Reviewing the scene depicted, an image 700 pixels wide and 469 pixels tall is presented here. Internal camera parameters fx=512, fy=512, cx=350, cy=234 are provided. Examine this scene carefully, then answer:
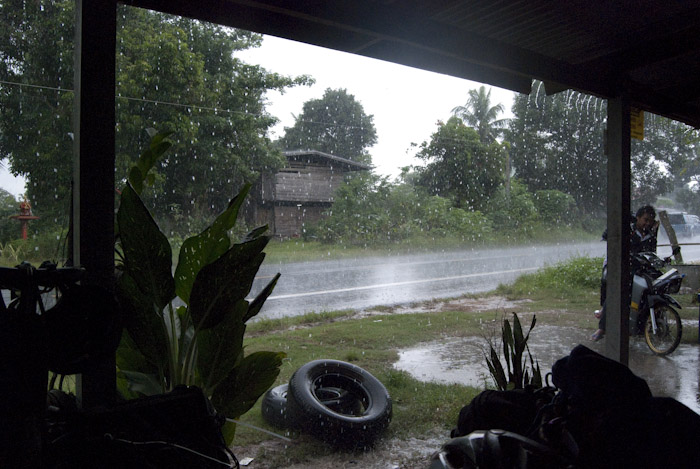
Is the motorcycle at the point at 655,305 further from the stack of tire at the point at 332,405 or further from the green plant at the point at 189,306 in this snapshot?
the green plant at the point at 189,306

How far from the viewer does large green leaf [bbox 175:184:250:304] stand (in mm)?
1890

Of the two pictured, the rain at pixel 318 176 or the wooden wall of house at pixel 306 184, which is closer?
the rain at pixel 318 176

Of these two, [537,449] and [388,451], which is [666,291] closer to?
[388,451]

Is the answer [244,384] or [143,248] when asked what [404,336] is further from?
[143,248]

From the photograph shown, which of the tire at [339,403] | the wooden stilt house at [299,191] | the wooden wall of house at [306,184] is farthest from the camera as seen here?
the wooden wall of house at [306,184]

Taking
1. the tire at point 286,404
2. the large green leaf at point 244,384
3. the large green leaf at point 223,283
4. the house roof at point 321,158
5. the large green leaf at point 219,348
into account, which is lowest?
the tire at point 286,404

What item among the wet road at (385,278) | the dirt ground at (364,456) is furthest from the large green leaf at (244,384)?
the wet road at (385,278)

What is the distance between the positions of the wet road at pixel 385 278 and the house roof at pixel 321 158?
4020 mm

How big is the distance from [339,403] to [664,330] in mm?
3804

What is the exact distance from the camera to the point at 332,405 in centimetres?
334

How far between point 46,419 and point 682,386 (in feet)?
15.1

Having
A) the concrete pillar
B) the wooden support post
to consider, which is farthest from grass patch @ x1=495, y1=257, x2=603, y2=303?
the wooden support post

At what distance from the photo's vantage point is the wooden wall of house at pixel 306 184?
1557 cm

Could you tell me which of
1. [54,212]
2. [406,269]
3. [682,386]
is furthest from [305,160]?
[682,386]
